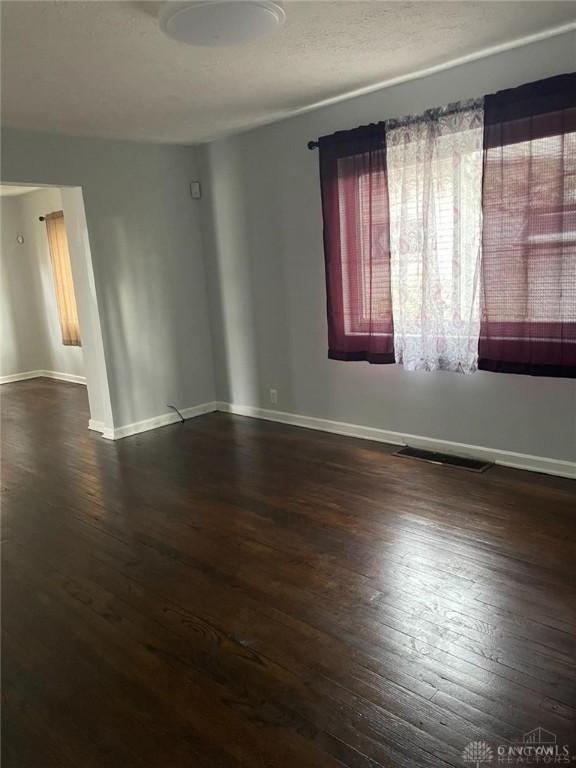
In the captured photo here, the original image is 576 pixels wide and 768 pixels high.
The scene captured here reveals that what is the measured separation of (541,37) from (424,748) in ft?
10.8

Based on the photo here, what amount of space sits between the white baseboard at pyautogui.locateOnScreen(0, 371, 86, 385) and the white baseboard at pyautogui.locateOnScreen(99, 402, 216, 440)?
274 cm

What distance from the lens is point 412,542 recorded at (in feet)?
8.77

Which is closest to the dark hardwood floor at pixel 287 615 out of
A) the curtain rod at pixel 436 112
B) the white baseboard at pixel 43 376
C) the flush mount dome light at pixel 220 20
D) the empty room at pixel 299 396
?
the empty room at pixel 299 396

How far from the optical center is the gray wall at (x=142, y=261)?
441 cm

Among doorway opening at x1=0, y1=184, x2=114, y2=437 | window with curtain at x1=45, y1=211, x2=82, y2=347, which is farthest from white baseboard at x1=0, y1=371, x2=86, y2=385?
window with curtain at x1=45, y1=211, x2=82, y2=347

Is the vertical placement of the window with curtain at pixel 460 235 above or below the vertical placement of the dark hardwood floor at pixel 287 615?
above

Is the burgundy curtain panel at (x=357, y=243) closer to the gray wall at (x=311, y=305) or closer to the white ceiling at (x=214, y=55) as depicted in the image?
the gray wall at (x=311, y=305)

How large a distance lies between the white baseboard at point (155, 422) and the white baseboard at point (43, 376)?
2.74 meters

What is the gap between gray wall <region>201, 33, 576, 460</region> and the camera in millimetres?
3285

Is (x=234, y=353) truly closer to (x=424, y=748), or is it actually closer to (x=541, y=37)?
(x=541, y=37)
